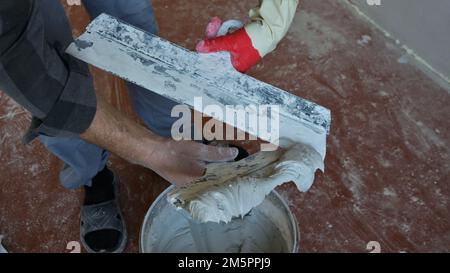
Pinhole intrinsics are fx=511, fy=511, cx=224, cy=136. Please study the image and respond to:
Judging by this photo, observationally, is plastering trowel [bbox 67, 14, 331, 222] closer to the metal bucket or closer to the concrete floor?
the metal bucket

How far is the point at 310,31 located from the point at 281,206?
849 mm

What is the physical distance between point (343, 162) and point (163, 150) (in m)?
0.62

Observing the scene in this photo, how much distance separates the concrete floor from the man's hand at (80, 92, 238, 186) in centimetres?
46

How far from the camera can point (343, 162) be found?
138 cm

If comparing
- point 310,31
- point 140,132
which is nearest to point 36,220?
point 140,132

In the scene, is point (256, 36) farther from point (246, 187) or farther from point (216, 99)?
point (246, 187)

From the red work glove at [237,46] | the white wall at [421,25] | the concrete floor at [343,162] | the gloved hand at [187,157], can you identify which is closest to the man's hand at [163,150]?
the gloved hand at [187,157]

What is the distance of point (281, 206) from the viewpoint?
948 millimetres

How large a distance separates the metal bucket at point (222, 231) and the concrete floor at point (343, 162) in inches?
10.6

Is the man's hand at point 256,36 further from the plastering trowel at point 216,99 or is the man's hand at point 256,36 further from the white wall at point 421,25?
the white wall at point 421,25

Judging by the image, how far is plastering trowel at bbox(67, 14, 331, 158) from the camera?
0.81 m

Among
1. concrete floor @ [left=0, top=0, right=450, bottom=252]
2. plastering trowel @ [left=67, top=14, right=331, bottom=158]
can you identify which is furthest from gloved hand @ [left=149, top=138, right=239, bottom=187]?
concrete floor @ [left=0, top=0, right=450, bottom=252]

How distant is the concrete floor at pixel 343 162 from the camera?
4.21 feet
